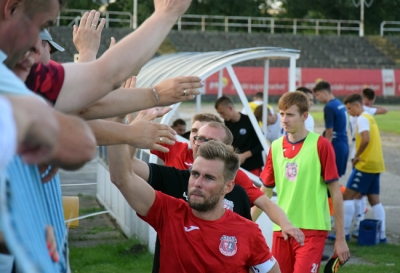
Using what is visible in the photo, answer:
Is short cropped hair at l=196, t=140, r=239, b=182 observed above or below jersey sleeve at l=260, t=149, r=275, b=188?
above

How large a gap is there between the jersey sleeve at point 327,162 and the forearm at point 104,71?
432 centimetres

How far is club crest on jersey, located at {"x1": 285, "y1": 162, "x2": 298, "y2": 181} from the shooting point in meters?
6.53

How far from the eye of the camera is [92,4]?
207 feet

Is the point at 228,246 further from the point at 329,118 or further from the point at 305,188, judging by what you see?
the point at 329,118

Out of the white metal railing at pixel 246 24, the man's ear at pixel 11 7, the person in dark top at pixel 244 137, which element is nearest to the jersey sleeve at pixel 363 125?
the person in dark top at pixel 244 137

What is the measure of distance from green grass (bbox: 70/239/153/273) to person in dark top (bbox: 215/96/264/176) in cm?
275

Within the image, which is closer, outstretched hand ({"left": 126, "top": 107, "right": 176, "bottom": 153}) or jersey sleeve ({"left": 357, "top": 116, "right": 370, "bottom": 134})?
outstretched hand ({"left": 126, "top": 107, "right": 176, "bottom": 153})

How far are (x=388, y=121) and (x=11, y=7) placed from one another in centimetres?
3212

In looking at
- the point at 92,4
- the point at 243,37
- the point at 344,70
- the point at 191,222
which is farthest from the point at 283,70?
Answer: the point at 191,222

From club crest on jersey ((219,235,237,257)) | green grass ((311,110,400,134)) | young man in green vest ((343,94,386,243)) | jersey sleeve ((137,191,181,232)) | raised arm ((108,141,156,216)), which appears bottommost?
green grass ((311,110,400,134))

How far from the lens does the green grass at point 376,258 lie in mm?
8133

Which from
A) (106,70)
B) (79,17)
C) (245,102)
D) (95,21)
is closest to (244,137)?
(245,102)

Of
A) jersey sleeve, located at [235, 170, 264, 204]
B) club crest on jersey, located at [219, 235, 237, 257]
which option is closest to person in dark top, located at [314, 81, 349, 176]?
jersey sleeve, located at [235, 170, 264, 204]

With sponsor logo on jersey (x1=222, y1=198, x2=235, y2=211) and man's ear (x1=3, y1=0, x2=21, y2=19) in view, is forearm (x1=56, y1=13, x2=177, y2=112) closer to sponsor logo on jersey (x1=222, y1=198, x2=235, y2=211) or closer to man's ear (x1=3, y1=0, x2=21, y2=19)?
man's ear (x1=3, y1=0, x2=21, y2=19)
